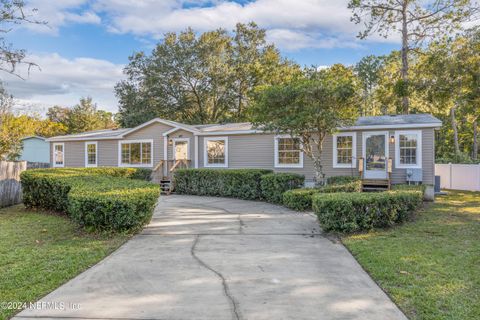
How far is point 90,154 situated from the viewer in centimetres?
1898

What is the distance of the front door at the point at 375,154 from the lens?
41.1 ft

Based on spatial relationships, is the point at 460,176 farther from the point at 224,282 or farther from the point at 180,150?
the point at 224,282

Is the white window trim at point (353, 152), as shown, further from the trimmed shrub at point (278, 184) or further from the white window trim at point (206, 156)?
A: the white window trim at point (206, 156)

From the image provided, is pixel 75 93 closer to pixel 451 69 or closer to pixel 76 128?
pixel 76 128

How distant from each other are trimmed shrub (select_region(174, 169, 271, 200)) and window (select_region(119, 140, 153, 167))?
3.56 m

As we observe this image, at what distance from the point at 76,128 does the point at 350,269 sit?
35855 millimetres

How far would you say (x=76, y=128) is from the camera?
35062mm

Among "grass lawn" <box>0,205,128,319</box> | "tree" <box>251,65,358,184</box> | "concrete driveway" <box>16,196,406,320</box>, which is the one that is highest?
"tree" <box>251,65,358,184</box>

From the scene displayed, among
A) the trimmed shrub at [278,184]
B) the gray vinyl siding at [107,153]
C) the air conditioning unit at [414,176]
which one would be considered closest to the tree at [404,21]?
the air conditioning unit at [414,176]

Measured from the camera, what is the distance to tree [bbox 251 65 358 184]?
10.5 meters

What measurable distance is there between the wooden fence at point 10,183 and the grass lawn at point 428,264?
9.32 meters

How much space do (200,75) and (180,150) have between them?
1472cm

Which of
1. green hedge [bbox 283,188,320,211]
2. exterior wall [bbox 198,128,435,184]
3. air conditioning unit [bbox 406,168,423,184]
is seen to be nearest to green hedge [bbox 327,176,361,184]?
exterior wall [bbox 198,128,435,184]

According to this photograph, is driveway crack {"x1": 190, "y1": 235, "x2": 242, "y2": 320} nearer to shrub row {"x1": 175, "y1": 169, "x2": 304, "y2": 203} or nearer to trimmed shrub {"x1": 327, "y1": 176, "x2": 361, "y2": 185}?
shrub row {"x1": 175, "y1": 169, "x2": 304, "y2": 203}
